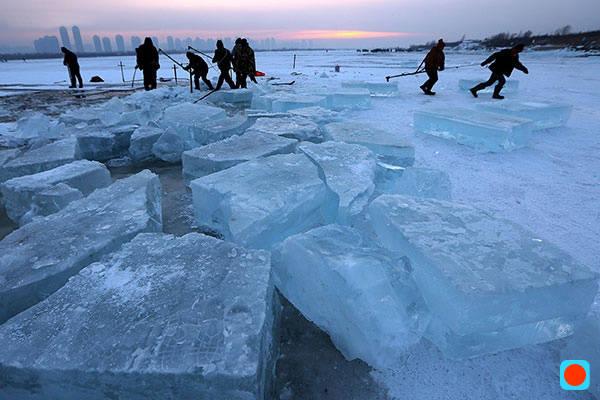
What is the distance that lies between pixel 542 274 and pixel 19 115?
329 inches

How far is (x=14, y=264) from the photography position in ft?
4.87

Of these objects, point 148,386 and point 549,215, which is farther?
point 549,215

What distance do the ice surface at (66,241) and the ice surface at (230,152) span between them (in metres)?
0.61

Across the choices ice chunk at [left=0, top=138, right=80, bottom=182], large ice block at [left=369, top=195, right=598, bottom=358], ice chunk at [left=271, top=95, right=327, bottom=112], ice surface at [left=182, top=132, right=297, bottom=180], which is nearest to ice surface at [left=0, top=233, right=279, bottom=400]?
large ice block at [left=369, top=195, right=598, bottom=358]

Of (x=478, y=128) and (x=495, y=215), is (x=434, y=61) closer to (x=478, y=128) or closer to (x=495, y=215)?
(x=478, y=128)

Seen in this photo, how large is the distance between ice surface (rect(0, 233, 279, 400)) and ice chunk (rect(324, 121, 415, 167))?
2.04 metres

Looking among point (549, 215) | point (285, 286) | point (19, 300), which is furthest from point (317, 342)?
point (549, 215)

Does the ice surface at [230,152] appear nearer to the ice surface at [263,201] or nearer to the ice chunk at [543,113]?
the ice surface at [263,201]

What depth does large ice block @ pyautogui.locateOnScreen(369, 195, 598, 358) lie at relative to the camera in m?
1.21

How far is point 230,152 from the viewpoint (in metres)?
2.80

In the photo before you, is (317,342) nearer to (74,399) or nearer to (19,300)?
(74,399)

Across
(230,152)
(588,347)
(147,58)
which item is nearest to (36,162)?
(230,152)

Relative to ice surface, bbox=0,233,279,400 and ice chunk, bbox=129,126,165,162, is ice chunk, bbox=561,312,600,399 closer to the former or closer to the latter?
ice surface, bbox=0,233,279,400

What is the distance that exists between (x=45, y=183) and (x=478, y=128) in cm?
408
